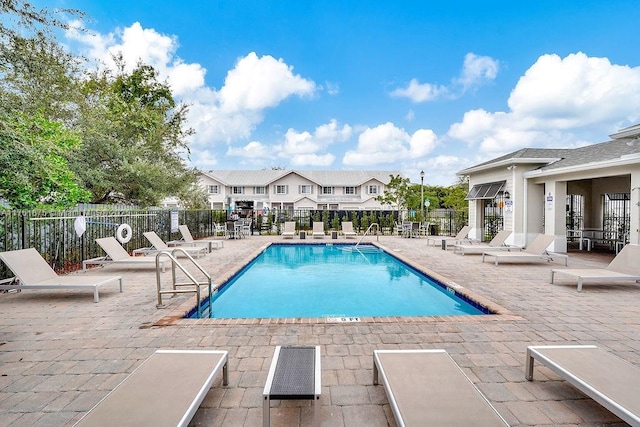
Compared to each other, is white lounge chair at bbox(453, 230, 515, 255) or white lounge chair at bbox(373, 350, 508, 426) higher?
white lounge chair at bbox(453, 230, 515, 255)

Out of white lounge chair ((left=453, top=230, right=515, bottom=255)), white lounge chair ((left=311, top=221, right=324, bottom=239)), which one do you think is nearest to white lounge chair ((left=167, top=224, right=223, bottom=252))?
white lounge chair ((left=311, top=221, right=324, bottom=239))

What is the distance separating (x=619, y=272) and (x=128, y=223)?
13.2 m

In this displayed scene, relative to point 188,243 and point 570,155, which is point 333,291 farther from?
point 570,155

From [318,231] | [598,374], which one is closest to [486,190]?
[318,231]

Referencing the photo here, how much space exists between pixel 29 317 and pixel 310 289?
5.14 meters

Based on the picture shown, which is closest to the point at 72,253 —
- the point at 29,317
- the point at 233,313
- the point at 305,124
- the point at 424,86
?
the point at 29,317

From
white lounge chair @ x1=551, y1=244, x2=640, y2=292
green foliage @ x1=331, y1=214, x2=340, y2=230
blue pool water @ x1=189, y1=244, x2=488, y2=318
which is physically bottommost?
blue pool water @ x1=189, y1=244, x2=488, y2=318

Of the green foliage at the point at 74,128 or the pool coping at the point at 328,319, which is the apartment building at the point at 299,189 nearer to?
the green foliage at the point at 74,128

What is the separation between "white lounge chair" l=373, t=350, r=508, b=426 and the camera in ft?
7.00

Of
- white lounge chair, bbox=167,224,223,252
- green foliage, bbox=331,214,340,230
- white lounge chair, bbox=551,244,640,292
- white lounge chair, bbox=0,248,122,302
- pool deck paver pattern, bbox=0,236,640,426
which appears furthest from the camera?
Answer: green foliage, bbox=331,214,340,230

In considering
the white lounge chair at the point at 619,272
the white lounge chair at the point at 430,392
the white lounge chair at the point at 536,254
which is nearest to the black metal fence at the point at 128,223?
the white lounge chair at the point at 430,392

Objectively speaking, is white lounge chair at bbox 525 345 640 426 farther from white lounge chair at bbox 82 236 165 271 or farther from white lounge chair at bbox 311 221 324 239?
white lounge chair at bbox 311 221 324 239

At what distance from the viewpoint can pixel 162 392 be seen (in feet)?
7.93

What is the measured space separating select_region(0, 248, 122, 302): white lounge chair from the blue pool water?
1.96 m
